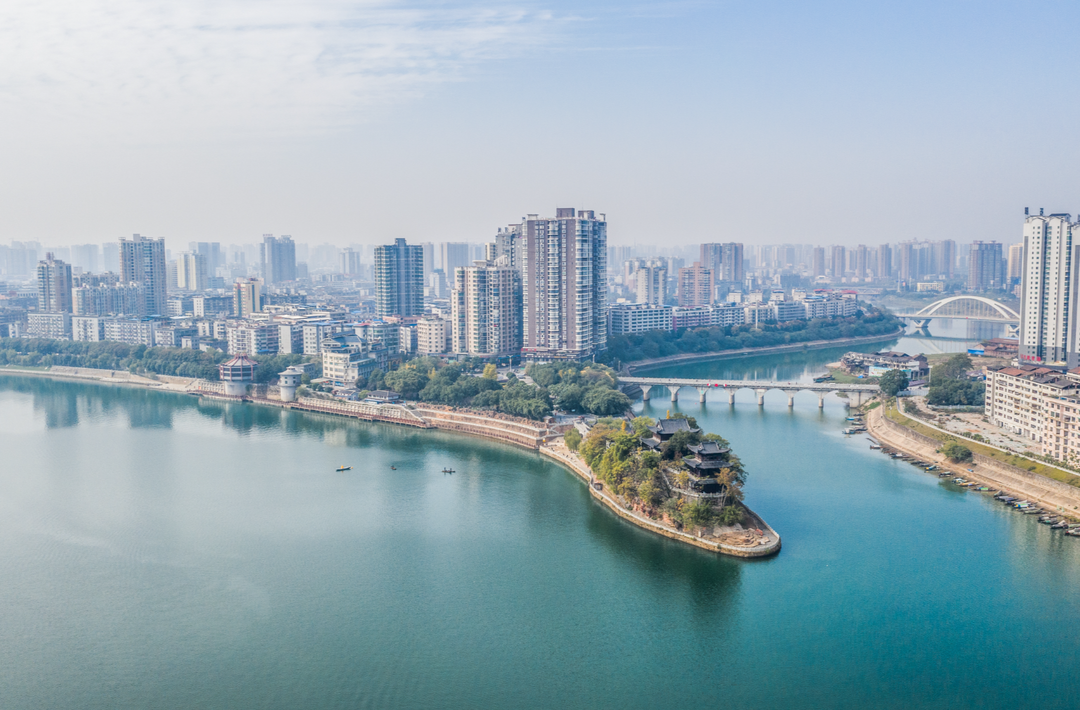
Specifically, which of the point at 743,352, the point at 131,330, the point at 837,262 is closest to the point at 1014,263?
the point at 837,262

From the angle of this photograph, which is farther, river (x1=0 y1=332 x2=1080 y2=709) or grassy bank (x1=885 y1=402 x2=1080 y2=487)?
grassy bank (x1=885 y1=402 x2=1080 y2=487)

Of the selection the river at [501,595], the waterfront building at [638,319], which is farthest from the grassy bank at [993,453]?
the waterfront building at [638,319]

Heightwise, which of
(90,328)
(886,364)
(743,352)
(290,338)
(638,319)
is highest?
(638,319)

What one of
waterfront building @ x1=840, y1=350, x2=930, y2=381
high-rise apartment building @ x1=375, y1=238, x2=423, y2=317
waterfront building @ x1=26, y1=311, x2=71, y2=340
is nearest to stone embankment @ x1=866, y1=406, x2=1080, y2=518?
waterfront building @ x1=840, y1=350, x2=930, y2=381

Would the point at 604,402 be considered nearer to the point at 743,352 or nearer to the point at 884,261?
the point at 743,352

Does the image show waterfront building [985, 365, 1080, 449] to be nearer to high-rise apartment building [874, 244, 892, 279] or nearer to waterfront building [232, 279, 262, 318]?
waterfront building [232, 279, 262, 318]
